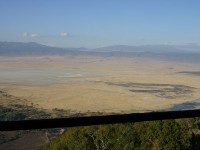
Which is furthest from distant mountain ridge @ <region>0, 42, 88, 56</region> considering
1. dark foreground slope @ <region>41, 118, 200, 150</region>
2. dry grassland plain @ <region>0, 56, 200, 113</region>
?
Answer: dark foreground slope @ <region>41, 118, 200, 150</region>

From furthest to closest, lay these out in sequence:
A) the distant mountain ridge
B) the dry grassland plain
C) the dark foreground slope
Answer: the distant mountain ridge < the dry grassland plain < the dark foreground slope

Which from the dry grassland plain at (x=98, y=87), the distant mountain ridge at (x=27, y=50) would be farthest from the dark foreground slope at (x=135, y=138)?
the distant mountain ridge at (x=27, y=50)

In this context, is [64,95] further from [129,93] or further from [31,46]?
[31,46]

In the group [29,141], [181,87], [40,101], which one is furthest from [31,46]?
[29,141]

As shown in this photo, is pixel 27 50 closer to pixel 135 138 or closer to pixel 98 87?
pixel 98 87

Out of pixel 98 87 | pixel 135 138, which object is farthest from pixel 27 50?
pixel 135 138

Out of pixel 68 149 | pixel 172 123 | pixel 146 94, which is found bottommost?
pixel 146 94

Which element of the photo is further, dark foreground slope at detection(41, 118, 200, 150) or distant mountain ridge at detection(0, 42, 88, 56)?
distant mountain ridge at detection(0, 42, 88, 56)

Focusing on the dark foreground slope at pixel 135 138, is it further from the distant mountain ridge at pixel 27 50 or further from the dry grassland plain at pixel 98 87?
the distant mountain ridge at pixel 27 50

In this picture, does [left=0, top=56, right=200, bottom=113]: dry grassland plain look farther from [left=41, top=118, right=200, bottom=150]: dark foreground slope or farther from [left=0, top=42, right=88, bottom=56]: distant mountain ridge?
[left=41, top=118, right=200, bottom=150]: dark foreground slope
